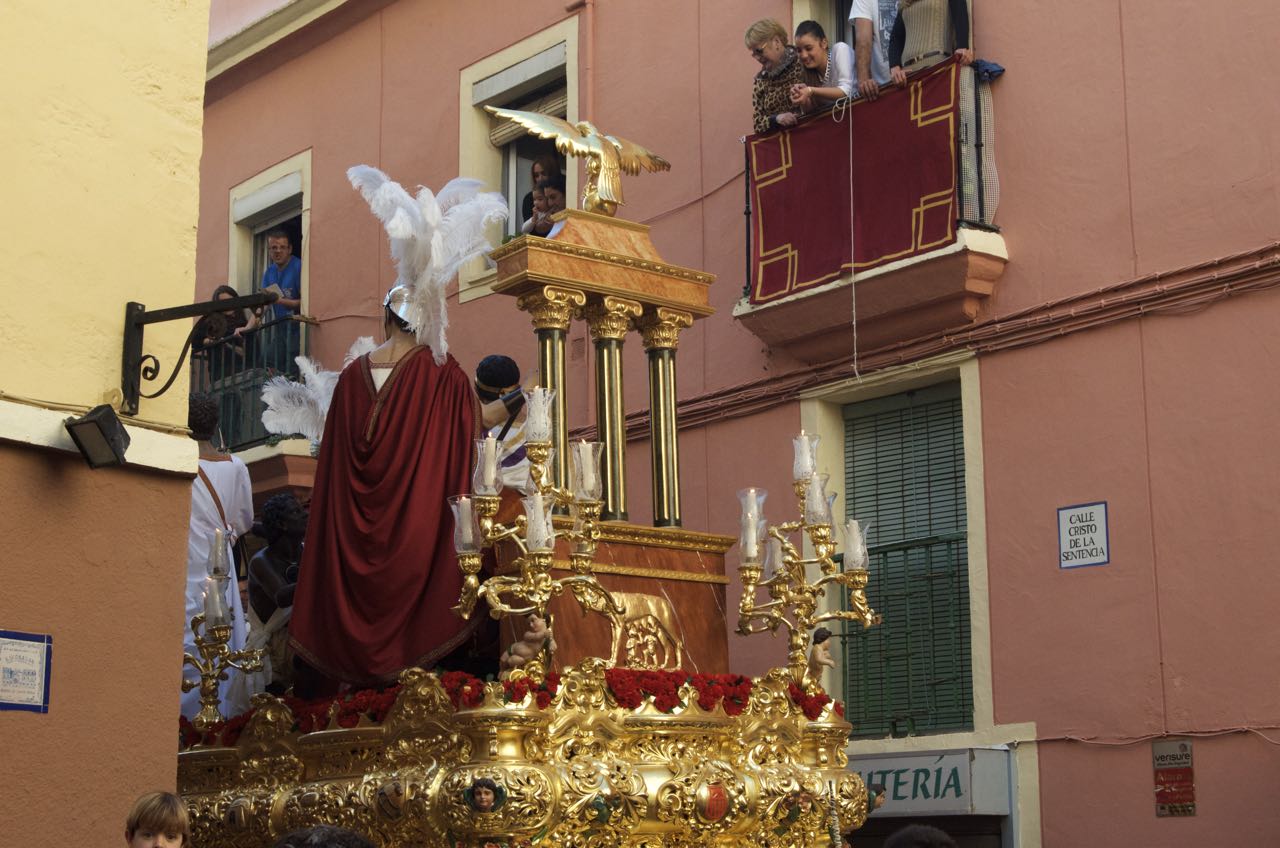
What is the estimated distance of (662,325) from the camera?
7.78m

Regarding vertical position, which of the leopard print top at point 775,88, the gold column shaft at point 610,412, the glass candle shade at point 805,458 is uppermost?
the leopard print top at point 775,88

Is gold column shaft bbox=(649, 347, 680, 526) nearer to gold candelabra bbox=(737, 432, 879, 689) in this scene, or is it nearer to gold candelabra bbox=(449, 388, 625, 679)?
gold candelabra bbox=(737, 432, 879, 689)

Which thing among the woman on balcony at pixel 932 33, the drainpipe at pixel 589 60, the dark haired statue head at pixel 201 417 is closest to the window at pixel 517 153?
the drainpipe at pixel 589 60

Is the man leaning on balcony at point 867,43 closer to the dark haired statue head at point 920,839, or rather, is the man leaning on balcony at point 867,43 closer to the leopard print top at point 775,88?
the leopard print top at point 775,88

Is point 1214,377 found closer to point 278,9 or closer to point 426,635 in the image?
point 426,635

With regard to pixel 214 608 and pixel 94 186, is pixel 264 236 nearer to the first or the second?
pixel 214 608

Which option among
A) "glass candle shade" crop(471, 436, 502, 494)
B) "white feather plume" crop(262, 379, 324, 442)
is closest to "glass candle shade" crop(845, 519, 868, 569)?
"glass candle shade" crop(471, 436, 502, 494)

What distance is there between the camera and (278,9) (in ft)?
48.1

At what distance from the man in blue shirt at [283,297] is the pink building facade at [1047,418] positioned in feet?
9.77

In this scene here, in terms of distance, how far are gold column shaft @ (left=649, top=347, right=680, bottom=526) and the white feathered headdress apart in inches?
34.0

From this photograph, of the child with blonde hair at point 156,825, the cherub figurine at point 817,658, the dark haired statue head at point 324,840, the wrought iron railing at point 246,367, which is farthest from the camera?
the wrought iron railing at point 246,367

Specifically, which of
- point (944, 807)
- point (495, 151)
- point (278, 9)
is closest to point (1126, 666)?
point (944, 807)

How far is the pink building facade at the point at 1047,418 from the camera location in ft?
28.2

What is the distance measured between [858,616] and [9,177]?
3285 millimetres
